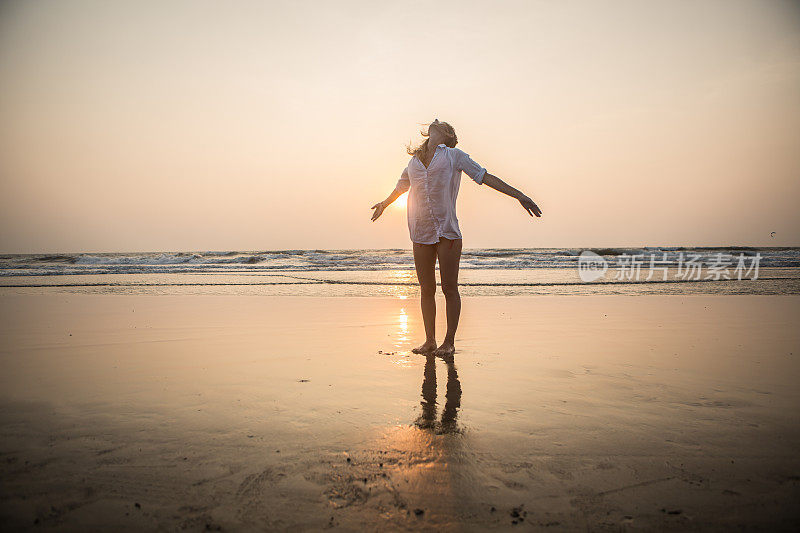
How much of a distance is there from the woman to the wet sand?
409 millimetres

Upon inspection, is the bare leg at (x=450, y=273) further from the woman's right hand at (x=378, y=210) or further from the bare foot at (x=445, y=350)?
the woman's right hand at (x=378, y=210)

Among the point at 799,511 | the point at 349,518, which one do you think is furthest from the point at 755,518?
the point at 349,518

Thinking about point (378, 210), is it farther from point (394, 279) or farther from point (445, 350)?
point (394, 279)

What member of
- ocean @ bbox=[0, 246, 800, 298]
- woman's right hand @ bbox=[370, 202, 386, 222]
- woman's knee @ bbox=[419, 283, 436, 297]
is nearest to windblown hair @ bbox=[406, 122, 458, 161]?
woman's right hand @ bbox=[370, 202, 386, 222]

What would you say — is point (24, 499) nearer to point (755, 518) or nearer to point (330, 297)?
point (755, 518)

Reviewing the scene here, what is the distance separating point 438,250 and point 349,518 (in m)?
2.90

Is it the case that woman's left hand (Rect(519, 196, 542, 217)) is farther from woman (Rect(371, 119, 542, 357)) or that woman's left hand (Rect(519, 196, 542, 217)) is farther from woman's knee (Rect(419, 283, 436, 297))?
woman's knee (Rect(419, 283, 436, 297))

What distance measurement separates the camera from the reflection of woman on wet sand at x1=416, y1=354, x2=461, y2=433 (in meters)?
2.06

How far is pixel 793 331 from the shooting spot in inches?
181

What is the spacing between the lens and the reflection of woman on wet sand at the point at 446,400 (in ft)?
6.77

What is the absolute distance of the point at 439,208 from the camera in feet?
12.8

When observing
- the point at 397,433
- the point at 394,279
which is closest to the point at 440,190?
the point at 397,433

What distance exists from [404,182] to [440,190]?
19.4 inches

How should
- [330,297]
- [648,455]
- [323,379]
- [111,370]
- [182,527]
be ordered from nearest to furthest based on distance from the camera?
[182,527], [648,455], [323,379], [111,370], [330,297]
